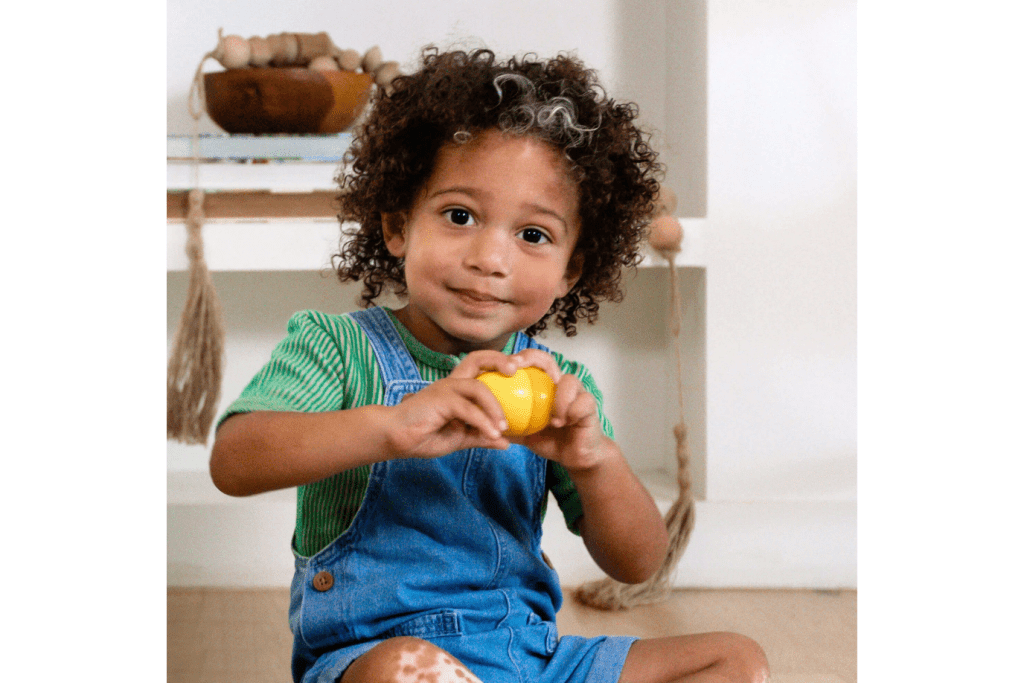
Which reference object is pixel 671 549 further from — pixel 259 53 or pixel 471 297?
pixel 259 53

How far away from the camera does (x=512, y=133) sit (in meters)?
0.66

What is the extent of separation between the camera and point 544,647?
0.68 meters

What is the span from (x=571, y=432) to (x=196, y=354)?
27.6 inches

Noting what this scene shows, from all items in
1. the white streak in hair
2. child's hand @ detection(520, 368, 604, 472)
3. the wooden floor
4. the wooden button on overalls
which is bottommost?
the wooden floor

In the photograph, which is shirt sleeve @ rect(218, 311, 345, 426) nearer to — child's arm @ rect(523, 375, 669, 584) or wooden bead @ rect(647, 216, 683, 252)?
child's arm @ rect(523, 375, 669, 584)

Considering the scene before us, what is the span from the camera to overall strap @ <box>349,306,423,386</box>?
2.25 feet

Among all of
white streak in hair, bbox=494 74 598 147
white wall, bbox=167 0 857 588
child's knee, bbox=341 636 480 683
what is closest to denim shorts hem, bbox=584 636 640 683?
child's knee, bbox=341 636 480 683

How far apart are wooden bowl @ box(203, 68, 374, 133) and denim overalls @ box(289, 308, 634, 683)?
1.94 ft

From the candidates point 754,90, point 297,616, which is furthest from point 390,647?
point 754,90

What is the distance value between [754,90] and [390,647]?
932 mm

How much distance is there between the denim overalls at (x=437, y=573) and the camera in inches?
25.1

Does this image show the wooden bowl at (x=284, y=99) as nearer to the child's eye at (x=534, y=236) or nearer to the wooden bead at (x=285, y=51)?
the wooden bead at (x=285, y=51)

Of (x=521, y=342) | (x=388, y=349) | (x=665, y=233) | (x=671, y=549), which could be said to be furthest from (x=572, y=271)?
(x=671, y=549)

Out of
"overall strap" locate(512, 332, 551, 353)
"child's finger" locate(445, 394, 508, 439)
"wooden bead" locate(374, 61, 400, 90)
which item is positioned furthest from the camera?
"wooden bead" locate(374, 61, 400, 90)
